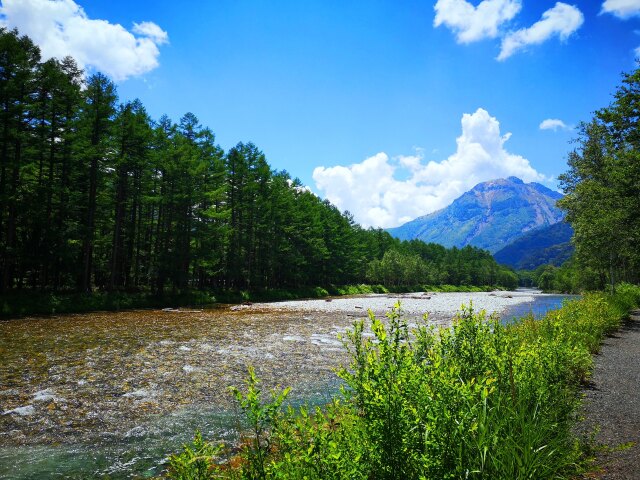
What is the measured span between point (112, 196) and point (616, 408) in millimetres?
44417

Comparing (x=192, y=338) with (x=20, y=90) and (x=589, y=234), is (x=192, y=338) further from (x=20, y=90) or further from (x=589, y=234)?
(x=589, y=234)

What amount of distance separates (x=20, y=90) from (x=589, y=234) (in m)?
45.9

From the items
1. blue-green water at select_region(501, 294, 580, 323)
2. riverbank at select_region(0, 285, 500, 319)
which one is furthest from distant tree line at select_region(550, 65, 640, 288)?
riverbank at select_region(0, 285, 500, 319)

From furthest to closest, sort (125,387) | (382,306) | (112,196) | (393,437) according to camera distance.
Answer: (382,306) → (112,196) → (125,387) → (393,437)

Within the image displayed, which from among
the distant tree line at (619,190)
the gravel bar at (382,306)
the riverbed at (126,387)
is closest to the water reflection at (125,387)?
the riverbed at (126,387)

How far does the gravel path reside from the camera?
517 cm

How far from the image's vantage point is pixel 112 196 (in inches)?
1565

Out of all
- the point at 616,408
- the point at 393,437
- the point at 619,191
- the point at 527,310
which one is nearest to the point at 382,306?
the point at 527,310

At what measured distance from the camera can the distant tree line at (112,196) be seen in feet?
96.0

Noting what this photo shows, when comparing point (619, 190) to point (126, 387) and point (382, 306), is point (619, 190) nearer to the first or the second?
point (382, 306)

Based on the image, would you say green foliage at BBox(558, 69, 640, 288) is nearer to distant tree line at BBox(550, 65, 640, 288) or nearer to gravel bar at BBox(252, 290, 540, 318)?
distant tree line at BBox(550, 65, 640, 288)

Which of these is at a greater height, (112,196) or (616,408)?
(112,196)

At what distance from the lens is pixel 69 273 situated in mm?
36031

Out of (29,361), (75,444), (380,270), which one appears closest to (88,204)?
(29,361)
